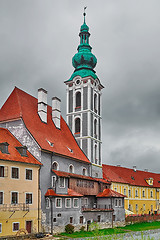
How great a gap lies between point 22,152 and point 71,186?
9.29 meters

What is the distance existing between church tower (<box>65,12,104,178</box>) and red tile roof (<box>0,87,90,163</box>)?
4287mm

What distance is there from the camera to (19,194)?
101 feet

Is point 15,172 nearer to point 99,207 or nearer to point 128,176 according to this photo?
point 99,207

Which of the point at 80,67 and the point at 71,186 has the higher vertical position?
the point at 80,67

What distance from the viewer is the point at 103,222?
1657 inches

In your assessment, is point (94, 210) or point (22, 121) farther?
point (94, 210)

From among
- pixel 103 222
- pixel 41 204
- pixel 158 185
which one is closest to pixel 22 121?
pixel 41 204

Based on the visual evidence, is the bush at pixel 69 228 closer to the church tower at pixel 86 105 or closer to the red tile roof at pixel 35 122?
the red tile roof at pixel 35 122

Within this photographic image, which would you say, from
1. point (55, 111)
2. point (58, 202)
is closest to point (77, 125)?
point (55, 111)

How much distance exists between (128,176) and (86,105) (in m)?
25.3

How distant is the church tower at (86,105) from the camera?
47.8 m

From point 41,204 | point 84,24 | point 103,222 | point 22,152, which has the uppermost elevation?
point 84,24

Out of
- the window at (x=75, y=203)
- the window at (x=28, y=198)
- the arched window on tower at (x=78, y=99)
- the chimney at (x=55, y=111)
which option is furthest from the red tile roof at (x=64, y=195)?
the arched window on tower at (x=78, y=99)

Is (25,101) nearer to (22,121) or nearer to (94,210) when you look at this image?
(22,121)
